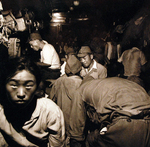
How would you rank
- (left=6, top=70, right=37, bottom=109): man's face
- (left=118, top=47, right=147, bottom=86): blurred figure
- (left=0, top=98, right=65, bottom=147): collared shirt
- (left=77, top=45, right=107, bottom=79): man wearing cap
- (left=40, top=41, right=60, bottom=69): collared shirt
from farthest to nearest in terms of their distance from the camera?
(left=40, top=41, right=60, bottom=69): collared shirt
(left=77, top=45, right=107, bottom=79): man wearing cap
(left=118, top=47, right=147, bottom=86): blurred figure
(left=0, top=98, right=65, bottom=147): collared shirt
(left=6, top=70, right=37, bottom=109): man's face

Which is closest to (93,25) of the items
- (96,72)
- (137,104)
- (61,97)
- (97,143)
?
(96,72)

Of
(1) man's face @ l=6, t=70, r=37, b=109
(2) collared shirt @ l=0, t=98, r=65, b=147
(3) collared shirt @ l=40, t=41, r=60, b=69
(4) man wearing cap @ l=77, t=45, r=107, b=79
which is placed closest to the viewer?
(1) man's face @ l=6, t=70, r=37, b=109

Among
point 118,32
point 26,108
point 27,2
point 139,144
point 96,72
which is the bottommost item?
point 139,144

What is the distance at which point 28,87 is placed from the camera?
1.17m

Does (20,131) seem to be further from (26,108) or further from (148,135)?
(148,135)

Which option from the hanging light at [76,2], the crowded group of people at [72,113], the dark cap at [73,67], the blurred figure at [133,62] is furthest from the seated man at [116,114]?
the hanging light at [76,2]

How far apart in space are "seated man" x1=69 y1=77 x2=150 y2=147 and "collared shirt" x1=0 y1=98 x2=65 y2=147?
1.40 ft

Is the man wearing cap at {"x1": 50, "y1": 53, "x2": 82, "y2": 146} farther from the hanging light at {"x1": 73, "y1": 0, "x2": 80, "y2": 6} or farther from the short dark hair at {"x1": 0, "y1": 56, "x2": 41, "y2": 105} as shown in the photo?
the hanging light at {"x1": 73, "y1": 0, "x2": 80, "y2": 6}

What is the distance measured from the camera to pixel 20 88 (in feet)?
3.74

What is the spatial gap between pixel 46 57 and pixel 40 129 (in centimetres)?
181

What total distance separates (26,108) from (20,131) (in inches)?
10.3

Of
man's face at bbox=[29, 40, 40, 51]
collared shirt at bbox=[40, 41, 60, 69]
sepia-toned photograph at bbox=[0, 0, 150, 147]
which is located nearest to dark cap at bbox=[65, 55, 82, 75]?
sepia-toned photograph at bbox=[0, 0, 150, 147]

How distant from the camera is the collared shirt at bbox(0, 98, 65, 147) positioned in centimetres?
129

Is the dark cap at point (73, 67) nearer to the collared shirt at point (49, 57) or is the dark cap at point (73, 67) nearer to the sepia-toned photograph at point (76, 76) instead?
the sepia-toned photograph at point (76, 76)
